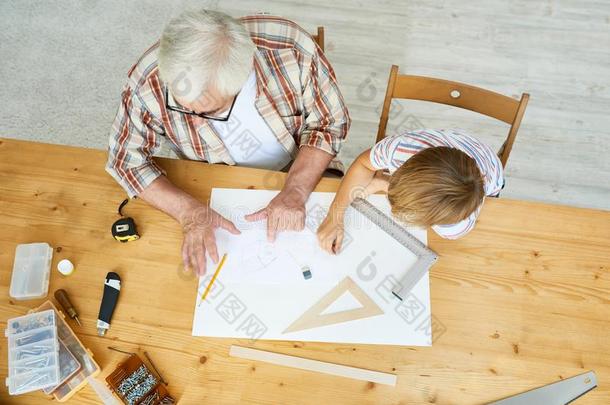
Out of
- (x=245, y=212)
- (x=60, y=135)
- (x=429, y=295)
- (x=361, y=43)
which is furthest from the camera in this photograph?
(x=361, y=43)

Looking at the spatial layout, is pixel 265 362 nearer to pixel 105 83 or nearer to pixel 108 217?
pixel 108 217

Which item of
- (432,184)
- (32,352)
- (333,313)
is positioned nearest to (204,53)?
(432,184)

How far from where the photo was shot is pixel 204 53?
3.13ft

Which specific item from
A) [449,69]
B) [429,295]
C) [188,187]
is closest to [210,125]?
[188,187]

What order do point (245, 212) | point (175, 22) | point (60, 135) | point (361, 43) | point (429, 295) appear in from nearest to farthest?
point (175, 22) < point (429, 295) < point (245, 212) < point (60, 135) < point (361, 43)

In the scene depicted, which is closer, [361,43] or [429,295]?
[429,295]

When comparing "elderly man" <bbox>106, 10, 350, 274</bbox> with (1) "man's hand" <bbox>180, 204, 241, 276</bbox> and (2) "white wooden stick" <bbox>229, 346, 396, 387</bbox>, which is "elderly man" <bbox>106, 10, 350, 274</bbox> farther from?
(2) "white wooden stick" <bbox>229, 346, 396, 387</bbox>

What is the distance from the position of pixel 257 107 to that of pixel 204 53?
11.8 inches

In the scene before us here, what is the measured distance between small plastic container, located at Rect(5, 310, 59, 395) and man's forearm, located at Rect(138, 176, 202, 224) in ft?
1.13

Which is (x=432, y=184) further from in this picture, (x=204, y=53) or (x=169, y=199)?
(x=169, y=199)

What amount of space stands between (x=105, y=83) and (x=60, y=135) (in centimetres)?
35

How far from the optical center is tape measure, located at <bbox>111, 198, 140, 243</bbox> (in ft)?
3.72

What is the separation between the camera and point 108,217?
1.19m

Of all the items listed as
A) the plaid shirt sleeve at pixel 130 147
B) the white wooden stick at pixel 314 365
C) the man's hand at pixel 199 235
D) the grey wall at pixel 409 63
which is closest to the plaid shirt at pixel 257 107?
the plaid shirt sleeve at pixel 130 147
